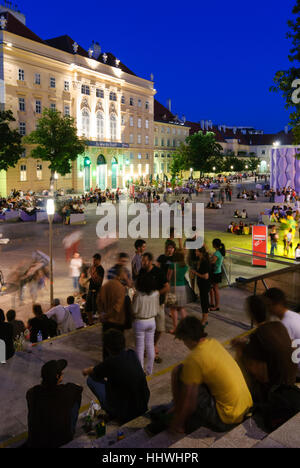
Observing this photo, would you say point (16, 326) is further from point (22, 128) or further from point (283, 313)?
point (22, 128)

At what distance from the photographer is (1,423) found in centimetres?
492

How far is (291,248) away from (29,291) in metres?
11.9

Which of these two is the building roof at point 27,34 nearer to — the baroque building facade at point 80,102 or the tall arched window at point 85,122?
the baroque building facade at point 80,102

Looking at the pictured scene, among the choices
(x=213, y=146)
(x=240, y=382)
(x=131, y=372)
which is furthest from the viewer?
(x=213, y=146)

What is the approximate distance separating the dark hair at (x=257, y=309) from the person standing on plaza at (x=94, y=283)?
157 inches

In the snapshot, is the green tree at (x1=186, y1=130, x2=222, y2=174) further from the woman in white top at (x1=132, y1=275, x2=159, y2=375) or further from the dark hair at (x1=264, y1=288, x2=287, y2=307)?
the dark hair at (x1=264, y1=288, x2=287, y2=307)

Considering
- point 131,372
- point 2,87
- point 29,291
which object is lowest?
point 29,291

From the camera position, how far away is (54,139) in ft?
139

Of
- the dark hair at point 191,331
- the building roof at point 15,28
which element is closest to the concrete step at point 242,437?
the dark hair at point 191,331

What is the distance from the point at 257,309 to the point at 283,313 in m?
0.42
